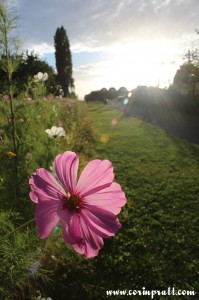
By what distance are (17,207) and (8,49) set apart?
123 centimetres

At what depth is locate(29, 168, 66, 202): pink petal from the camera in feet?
1.80

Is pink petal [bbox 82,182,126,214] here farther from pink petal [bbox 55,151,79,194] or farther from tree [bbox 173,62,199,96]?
tree [bbox 173,62,199,96]

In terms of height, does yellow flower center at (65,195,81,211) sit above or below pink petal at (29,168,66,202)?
below

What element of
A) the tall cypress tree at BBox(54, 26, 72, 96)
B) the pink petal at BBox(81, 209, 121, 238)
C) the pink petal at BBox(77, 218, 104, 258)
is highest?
the tall cypress tree at BBox(54, 26, 72, 96)

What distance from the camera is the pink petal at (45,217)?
0.52 meters

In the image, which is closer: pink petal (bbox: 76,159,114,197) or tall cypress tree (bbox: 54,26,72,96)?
pink petal (bbox: 76,159,114,197)

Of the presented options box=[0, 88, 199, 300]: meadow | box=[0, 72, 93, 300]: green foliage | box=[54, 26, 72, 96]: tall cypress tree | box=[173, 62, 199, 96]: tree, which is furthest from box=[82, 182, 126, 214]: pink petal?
box=[54, 26, 72, 96]: tall cypress tree

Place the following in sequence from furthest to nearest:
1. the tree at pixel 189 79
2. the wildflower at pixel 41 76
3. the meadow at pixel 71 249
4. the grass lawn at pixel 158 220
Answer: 1. the tree at pixel 189 79
2. the grass lawn at pixel 158 220
3. the wildflower at pixel 41 76
4. the meadow at pixel 71 249

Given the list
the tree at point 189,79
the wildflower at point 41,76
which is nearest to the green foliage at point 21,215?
the wildflower at point 41,76

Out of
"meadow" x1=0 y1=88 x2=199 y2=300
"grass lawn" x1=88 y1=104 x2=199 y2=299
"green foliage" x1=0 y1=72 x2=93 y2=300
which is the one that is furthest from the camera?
"grass lawn" x1=88 y1=104 x2=199 y2=299

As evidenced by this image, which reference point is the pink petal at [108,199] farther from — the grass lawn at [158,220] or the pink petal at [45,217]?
the grass lawn at [158,220]

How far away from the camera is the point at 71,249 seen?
2.90 m

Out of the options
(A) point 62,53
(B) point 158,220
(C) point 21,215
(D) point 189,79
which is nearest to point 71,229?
(C) point 21,215

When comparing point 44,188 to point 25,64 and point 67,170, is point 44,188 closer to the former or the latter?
point 67,170
